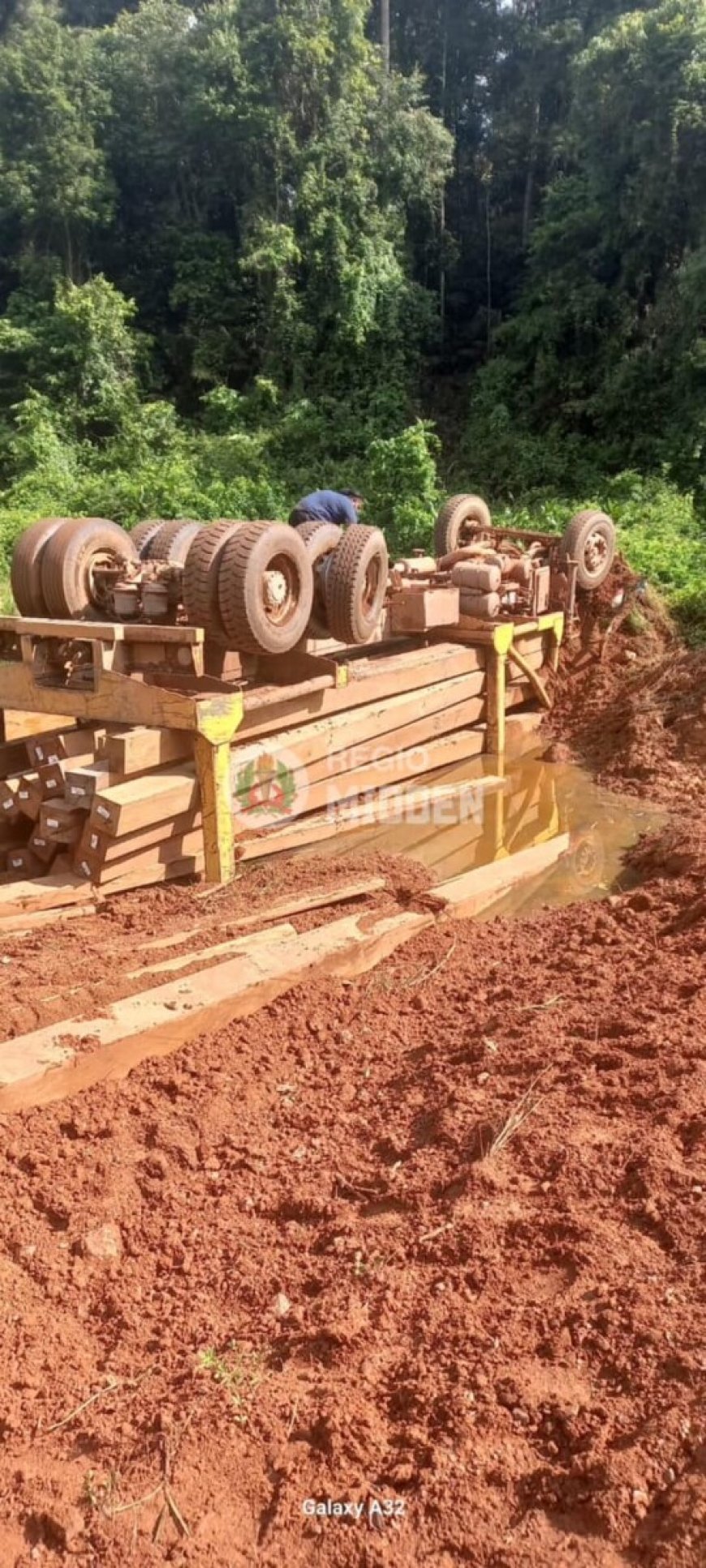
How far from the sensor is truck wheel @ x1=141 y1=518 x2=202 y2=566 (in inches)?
292

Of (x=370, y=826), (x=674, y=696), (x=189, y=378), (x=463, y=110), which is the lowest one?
(x=370, y=826)

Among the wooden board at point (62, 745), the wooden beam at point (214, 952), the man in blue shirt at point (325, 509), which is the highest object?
the man in blue shirt at point (325, 509)

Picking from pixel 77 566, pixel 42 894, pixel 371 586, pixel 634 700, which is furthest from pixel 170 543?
pixel 634 700

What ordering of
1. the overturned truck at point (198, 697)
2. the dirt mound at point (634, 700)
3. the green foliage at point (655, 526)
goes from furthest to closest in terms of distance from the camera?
the green foliage at point (655, 526), the dirt mound at point (634, 700), the overturned truck at point (198, 697)

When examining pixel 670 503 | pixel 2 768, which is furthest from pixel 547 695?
pixel 670 503

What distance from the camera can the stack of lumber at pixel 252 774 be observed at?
5.83m

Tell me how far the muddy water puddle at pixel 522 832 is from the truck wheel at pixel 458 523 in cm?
291

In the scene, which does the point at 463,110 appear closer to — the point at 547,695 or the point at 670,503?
the point at 670,503

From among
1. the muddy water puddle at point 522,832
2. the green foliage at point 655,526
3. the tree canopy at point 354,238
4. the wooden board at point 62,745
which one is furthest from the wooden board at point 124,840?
the tree canopy at point 354,238

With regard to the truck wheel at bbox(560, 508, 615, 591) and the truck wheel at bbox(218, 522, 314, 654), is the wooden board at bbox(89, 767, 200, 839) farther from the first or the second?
the truck wheel at bbox(560, 508, 615, 591)

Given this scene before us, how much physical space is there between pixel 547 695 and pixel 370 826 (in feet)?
12.3

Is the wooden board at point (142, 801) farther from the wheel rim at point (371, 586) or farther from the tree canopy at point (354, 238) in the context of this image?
the tree canopy at point (354, 238)

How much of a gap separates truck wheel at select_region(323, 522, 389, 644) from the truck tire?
1.56 meters

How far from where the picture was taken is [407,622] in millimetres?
8781
